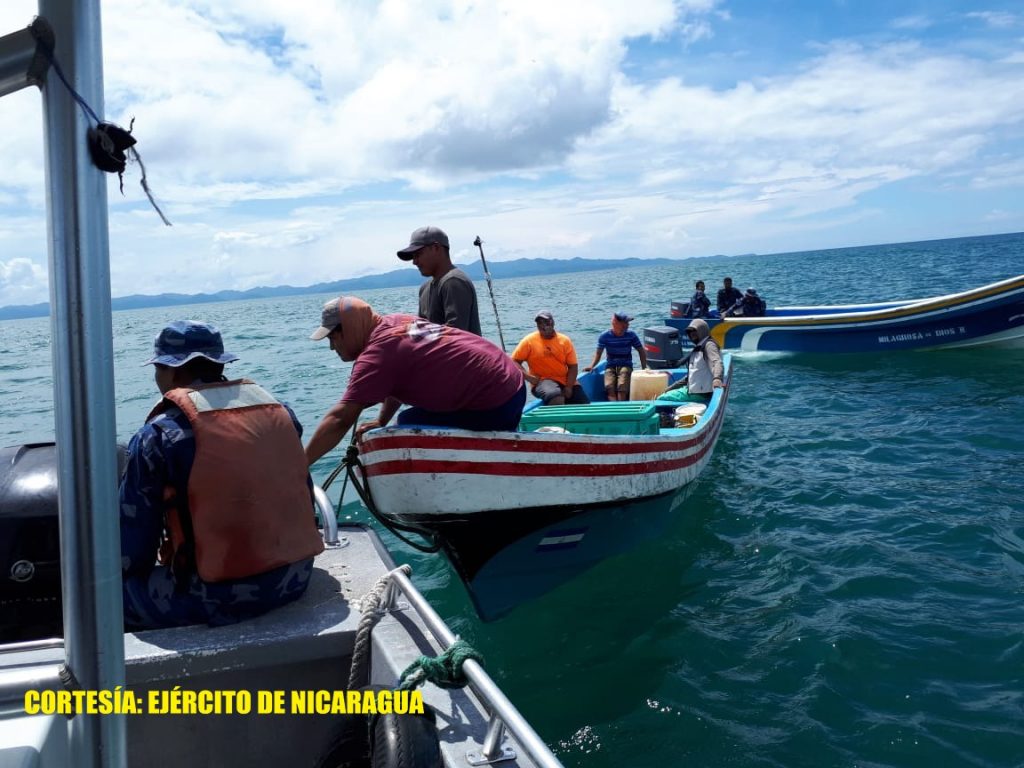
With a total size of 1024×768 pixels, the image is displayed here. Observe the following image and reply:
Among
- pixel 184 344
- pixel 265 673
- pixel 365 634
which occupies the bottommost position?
pixel 265 673

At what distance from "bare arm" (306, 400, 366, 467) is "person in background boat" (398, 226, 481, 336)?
5.07 ft

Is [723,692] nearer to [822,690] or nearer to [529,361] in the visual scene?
[822,690]

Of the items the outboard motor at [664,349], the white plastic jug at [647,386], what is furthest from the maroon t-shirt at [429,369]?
the outboard motor at [664,349]

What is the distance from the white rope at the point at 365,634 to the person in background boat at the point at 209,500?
0.33 metres

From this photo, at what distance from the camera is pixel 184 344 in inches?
120

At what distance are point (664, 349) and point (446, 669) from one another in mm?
11166

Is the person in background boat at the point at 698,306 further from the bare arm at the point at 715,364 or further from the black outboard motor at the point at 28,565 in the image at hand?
the black outboard motor at the point at 28,565

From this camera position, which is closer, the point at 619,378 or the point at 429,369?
the point at 429,369

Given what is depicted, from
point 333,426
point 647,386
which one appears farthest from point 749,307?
point 333,426

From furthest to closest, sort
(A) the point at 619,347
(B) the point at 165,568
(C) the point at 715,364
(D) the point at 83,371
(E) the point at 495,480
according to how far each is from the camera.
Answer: (A) the point at 619,347, (C) the point at 715,364, (E) the point at 495,480, (B) the point at 165,568, (D) the point at 83,371

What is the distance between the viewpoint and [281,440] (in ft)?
9.77

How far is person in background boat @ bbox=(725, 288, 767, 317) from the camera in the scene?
19453 millimetres

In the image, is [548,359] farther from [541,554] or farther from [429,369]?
[429,369]

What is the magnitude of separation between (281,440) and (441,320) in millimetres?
2666
